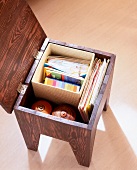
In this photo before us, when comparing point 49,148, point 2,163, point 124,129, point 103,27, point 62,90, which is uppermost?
point 103,27

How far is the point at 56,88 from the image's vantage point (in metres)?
1.31

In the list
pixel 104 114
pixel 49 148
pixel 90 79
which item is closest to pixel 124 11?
pixel 104 114

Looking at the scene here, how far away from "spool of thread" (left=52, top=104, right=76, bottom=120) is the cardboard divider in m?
0.03

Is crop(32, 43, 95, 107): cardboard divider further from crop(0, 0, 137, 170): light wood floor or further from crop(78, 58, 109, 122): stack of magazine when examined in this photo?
crop(0, 0, 137, 170): light wood floor

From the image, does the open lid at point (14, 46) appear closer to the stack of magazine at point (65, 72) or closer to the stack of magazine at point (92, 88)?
the stack of magazine at point (65, 72)

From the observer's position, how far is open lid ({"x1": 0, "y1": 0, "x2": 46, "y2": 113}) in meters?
1.23

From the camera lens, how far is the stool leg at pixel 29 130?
4.26 ft

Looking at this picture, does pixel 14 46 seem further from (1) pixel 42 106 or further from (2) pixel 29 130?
(2) pixel 29 130

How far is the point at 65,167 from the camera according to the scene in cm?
157

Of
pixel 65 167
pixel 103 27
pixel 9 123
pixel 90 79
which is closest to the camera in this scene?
pixel 90 79

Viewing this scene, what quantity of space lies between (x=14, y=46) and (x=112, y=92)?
712mm

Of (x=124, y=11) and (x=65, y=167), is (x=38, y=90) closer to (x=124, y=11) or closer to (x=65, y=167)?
(x=65, y=167)

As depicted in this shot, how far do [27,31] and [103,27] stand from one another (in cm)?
82

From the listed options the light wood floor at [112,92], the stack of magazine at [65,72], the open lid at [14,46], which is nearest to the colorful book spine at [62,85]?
the stack of magazine at [65,72]
